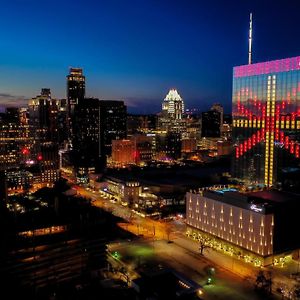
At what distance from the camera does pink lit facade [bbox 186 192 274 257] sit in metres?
34.5

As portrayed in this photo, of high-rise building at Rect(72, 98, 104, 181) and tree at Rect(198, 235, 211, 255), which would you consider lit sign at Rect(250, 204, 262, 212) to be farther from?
high-rise building at Rect(72, 98, 104, 181)

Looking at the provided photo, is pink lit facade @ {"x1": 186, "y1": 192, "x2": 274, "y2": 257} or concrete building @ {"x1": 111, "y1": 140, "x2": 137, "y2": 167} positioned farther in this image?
concrete building @ {"x1": 111, "y1": 140, "x2": 137, "y2": 167}

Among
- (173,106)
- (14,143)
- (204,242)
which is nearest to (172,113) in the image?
(173,106)

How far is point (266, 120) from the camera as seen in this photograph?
169 ft

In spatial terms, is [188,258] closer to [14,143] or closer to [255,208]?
[255,208]

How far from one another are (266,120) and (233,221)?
19246 millimetres

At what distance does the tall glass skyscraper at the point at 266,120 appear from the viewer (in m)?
48.4

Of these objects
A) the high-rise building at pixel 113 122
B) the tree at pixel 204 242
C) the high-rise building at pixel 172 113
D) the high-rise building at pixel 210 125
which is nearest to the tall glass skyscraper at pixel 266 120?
the tree at pixel 204 242

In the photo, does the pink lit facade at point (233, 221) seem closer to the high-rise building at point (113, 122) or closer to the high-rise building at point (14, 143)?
the high-rise building at point (14, 143)

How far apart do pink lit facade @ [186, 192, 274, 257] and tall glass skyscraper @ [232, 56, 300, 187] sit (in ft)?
47.2

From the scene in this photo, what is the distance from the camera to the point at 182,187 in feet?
201

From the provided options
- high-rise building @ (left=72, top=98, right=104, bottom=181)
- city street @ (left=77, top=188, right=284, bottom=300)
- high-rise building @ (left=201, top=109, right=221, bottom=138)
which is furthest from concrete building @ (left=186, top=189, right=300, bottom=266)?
high-rise building @ (left=201, top=109, right=221, bottom=138)

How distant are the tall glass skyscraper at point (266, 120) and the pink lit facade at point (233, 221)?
14.4 m

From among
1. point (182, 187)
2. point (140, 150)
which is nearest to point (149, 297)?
point (182, 187)
